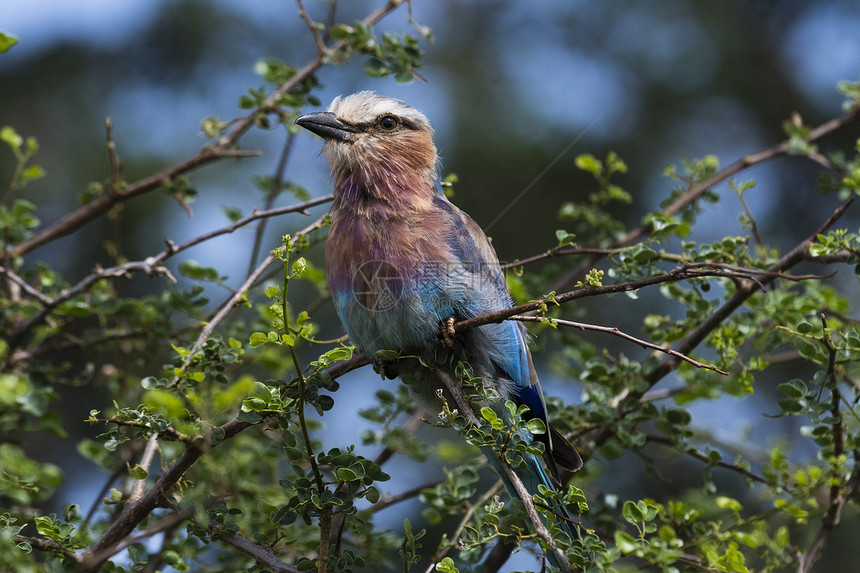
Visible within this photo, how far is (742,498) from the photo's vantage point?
552 cm

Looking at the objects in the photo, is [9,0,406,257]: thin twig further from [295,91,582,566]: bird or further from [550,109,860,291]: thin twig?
[550,109,860,291]: thin twig

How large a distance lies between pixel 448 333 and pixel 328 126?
117cm

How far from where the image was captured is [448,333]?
9.81 ft

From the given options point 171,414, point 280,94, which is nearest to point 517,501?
point 171,414

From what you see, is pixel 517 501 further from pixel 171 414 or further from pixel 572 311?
pixel 572 311

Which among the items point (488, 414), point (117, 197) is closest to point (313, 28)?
point (117, 197)

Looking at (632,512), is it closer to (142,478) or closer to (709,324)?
(709,324)

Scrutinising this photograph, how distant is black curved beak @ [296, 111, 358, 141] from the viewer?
3564 millimetres

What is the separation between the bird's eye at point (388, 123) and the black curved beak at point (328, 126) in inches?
5.1

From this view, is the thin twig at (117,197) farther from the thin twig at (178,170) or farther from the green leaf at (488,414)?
the green leaf at (488,414)

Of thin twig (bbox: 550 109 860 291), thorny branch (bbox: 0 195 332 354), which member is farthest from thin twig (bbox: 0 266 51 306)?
thin twig (bbox: 550 109 860 291)

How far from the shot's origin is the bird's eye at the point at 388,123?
12.2 ft

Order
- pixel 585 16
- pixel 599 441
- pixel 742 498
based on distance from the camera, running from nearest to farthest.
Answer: pixel 599 441, pixel 742 498, pixel 585 16

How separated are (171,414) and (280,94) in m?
1.82
